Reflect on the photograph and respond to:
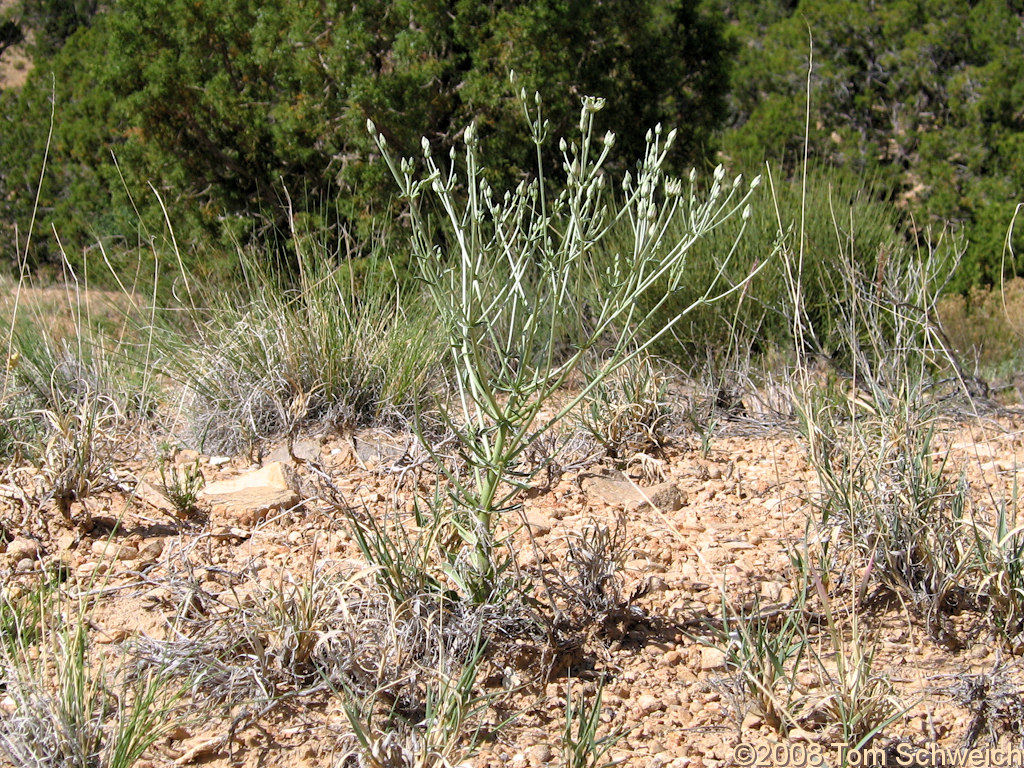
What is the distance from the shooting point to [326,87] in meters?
5.30

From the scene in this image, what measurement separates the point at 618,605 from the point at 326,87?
4100mm

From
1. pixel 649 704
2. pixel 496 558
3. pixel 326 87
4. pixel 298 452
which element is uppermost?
pixel 326 87

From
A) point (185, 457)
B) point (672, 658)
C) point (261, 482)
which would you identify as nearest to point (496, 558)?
point (672, 658)

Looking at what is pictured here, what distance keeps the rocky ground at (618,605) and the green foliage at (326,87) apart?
2730 millimetres

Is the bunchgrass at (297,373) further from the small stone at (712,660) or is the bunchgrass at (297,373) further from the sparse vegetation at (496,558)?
the small stone at (712,660)

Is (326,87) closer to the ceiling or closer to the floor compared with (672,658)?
closer to the ceiling

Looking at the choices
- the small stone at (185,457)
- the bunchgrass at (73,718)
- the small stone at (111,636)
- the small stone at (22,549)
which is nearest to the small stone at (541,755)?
the bunchgrass at (73,718)

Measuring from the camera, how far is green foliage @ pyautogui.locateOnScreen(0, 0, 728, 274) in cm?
519

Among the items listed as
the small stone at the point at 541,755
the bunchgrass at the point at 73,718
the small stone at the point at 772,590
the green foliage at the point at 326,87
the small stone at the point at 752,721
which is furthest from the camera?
the green foliage at the point at 326,87

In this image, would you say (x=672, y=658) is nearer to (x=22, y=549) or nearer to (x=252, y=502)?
(x=252, y=502)

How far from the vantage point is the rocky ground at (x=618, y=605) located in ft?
5.74

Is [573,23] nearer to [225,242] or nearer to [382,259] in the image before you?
[382,259]

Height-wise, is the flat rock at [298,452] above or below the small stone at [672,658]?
below

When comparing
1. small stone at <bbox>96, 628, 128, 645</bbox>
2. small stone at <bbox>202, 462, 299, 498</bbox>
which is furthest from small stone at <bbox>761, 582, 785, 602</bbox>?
small stone at <bbox>96, 628, 128, 645</bbox>
